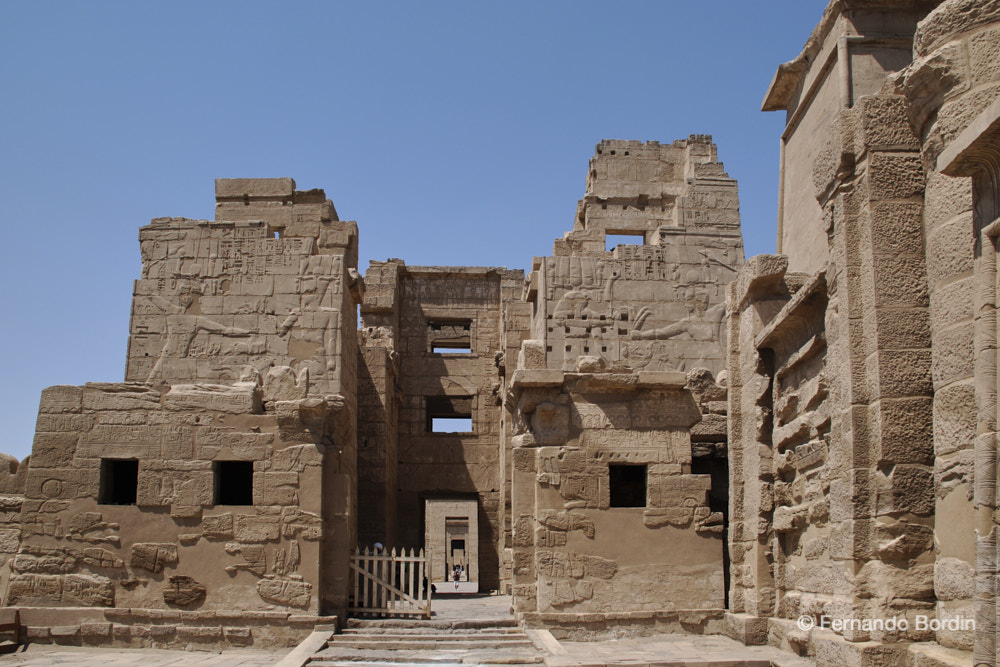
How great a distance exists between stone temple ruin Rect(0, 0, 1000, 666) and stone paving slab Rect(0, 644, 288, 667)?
229 mm

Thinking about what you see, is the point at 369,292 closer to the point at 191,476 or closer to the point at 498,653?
the point at 191,476

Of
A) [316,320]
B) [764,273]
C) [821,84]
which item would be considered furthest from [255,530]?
[821,84]

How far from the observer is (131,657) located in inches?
365

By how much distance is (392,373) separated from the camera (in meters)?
17.4

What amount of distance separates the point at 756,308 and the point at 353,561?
5561mm

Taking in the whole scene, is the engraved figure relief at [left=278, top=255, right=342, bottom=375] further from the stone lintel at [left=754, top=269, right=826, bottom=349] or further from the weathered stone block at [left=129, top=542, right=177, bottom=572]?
the stone lintel at [left=754, top=269, right=826, bottom=349]

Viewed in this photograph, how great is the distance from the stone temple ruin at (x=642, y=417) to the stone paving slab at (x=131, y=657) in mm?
229

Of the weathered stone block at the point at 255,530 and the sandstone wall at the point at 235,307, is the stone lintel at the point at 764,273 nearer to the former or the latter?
the weathered stone block at the point at 255,530

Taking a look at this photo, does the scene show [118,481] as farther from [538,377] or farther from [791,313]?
[791,313]

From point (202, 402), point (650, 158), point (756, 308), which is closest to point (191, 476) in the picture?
point (202, 402)

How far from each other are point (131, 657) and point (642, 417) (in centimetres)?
586

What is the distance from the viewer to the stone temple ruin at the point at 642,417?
5023 mm

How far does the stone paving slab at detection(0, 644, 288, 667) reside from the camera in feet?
29.0

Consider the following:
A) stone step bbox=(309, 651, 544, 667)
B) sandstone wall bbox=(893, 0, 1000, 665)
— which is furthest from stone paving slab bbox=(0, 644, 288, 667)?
sandstone wall bbox=(893, 0, 1000, 665)
